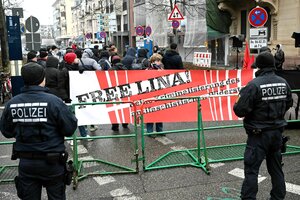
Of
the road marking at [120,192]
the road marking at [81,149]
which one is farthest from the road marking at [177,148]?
the road marking at [120,192]

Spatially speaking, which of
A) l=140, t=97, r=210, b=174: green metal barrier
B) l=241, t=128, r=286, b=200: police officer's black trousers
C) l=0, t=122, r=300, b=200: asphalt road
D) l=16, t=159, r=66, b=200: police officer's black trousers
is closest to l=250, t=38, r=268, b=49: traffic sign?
l=0, t=122, r=300, b=200: asphalt road

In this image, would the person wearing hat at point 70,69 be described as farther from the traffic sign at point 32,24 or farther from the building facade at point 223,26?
the building facade at point 223,26

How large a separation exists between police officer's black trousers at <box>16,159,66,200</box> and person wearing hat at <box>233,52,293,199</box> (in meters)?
2.00

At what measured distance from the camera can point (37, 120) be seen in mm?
3254

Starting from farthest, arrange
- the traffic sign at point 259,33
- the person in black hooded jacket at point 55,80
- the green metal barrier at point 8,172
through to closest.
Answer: the traffic sign at point 259,33, the person in black hooded jacket at point 55,80, the green metal barrier at point 8,172

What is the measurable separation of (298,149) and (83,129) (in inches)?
162

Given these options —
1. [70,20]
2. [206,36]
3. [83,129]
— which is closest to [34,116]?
[83,129]

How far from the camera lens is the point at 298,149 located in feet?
21.2

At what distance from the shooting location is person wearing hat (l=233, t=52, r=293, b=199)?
3.96 metres

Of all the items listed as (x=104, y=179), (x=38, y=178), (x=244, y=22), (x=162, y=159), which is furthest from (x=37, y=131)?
(x=244, y=22)

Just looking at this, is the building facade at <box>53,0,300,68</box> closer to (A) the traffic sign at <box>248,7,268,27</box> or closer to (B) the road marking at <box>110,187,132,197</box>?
(A) the traffic sign at <box>248,7,268,27</box>

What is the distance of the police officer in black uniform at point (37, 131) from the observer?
3.27 m

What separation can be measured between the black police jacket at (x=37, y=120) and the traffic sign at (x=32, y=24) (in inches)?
368

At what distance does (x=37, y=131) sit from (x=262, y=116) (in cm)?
238
